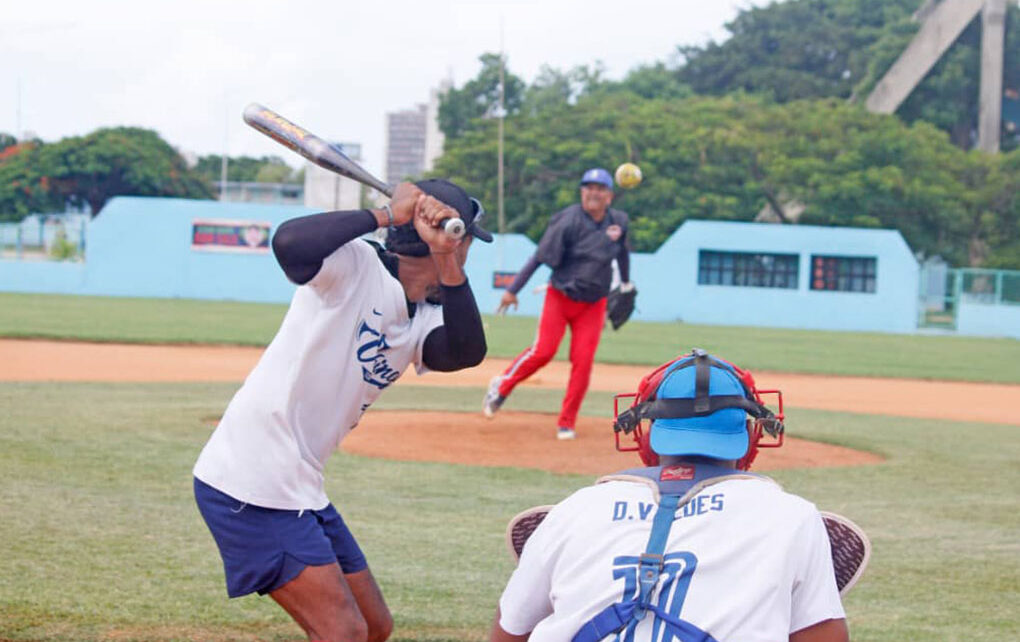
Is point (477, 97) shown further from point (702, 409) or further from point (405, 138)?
point (405, 138)

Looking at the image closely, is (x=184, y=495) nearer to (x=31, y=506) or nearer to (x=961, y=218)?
(x=31, y=506)

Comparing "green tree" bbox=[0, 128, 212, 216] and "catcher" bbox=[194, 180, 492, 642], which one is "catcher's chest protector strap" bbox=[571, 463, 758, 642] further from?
"green tree" bbox=[0, 128, 212, 216]

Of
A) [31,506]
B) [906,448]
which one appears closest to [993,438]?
[906,448]

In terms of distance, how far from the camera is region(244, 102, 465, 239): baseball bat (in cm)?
393

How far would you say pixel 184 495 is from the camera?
8156 mm

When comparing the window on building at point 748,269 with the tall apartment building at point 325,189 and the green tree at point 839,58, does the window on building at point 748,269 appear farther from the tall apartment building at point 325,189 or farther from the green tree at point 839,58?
the tall apartment building at point 325,189

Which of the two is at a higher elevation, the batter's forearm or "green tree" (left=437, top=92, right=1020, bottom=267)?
"green tree" (left=437, top=92, right=1020, bottom=267)

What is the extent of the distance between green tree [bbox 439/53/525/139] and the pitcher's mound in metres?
50.5

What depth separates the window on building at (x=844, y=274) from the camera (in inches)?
1582

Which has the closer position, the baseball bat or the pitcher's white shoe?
the baseball bat

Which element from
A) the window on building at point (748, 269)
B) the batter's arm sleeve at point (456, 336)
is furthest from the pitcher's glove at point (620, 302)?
the window on building at point (748, 269)

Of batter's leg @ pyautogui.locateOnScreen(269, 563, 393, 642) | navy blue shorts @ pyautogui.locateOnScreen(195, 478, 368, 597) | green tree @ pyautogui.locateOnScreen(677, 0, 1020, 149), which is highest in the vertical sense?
green tree @ pyautogui.locateOnScreen(677, 0, 1020, 149)

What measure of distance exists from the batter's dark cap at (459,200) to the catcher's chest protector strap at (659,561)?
132 centimetres

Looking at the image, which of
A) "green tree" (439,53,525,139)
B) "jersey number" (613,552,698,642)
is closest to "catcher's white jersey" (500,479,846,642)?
"jersey number" (613,552,698,642)
